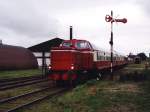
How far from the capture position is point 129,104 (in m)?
13.5

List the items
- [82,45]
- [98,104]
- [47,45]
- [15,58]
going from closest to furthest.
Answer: [98,104] < [82,45] < [15,58] < [47,45]

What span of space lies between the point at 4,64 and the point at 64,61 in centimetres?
2154

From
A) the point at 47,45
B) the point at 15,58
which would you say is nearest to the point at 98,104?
the point at 15,58

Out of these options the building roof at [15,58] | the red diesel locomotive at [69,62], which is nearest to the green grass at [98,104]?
the red diesel locomotive at [69,62]

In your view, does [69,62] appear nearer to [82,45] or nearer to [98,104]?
[82,45]

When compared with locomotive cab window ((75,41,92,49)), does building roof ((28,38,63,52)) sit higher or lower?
higher

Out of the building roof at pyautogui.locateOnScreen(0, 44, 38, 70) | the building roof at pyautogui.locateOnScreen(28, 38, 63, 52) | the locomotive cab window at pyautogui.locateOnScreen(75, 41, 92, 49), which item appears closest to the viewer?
the locomotive cab window at pyautogui.locateOnScreen(75, 41, 92, 49)

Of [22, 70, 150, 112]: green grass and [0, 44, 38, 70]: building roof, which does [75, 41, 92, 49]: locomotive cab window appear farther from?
[0, 44, 38, 70]: building roof

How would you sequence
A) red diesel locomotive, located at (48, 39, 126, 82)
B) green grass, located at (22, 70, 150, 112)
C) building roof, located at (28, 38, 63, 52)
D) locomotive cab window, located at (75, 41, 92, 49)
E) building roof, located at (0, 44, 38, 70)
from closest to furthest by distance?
green grass, located at (22, 70, 150, 112) < red diesel locomotive, located at (48, 39, 126, 82) < locomotive cab window, located at (75, 41, 92, 49) < building roof, located at (0, 44, 38, 70) < building roof, located at (28, 38, 63, 52)

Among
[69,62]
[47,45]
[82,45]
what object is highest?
[47,45]

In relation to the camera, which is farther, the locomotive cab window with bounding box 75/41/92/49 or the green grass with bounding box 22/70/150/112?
the locomotive cab window with bounding box 75/41/92/49

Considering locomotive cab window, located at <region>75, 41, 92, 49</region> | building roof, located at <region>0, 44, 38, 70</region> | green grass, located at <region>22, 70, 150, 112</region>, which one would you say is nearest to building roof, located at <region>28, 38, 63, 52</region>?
building roof, located at <region>0, 44, 38, 70</region>

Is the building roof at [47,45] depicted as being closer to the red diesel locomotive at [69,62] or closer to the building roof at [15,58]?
the building roof at [15,58]

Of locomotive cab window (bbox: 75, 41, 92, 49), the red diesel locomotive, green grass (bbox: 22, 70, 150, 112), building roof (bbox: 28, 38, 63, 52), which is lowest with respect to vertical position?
green grass (bbox: 22, 70, 150, 112)
